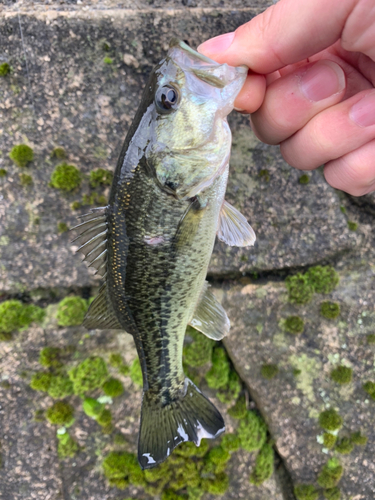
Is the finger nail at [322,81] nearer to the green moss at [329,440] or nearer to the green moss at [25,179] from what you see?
the green moss at [25,179]

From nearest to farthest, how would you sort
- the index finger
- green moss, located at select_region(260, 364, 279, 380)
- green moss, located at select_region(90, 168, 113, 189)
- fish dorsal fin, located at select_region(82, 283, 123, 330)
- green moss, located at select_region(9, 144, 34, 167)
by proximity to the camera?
the index finger, fish dorsal fin, located at select_region(82, 283, 123, 330), green moss, located at select_region(9, 144, 34, 167), green moss, located at select_region(90, 168, 113, 189), green moss, located at select_region(260, 364, 279, 380)

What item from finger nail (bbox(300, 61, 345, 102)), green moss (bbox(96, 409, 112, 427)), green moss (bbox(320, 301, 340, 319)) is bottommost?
green moss (bbox(96, 409, 112, 427))

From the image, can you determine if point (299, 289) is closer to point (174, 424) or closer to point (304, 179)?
point (304, 179)

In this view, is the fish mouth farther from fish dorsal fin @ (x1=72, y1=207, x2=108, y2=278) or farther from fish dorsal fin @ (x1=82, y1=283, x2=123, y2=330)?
fish dorsal fin @ (x1=82, y1=283, x2=123, y2=330)

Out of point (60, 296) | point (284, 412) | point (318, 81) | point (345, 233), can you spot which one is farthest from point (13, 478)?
point (318, 81)

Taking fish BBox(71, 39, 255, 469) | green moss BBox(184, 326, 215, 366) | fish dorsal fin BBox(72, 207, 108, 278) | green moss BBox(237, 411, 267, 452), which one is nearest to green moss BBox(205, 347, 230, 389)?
green moss BBox(184, 326, 215, 366)

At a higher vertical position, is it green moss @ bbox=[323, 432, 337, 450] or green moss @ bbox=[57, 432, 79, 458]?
green moss @ bbox=[323, 432, 337, 450]

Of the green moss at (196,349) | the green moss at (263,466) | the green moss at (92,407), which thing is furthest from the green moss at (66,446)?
the green moss at (263,466)

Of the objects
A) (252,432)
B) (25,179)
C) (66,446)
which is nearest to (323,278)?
(252,432)
